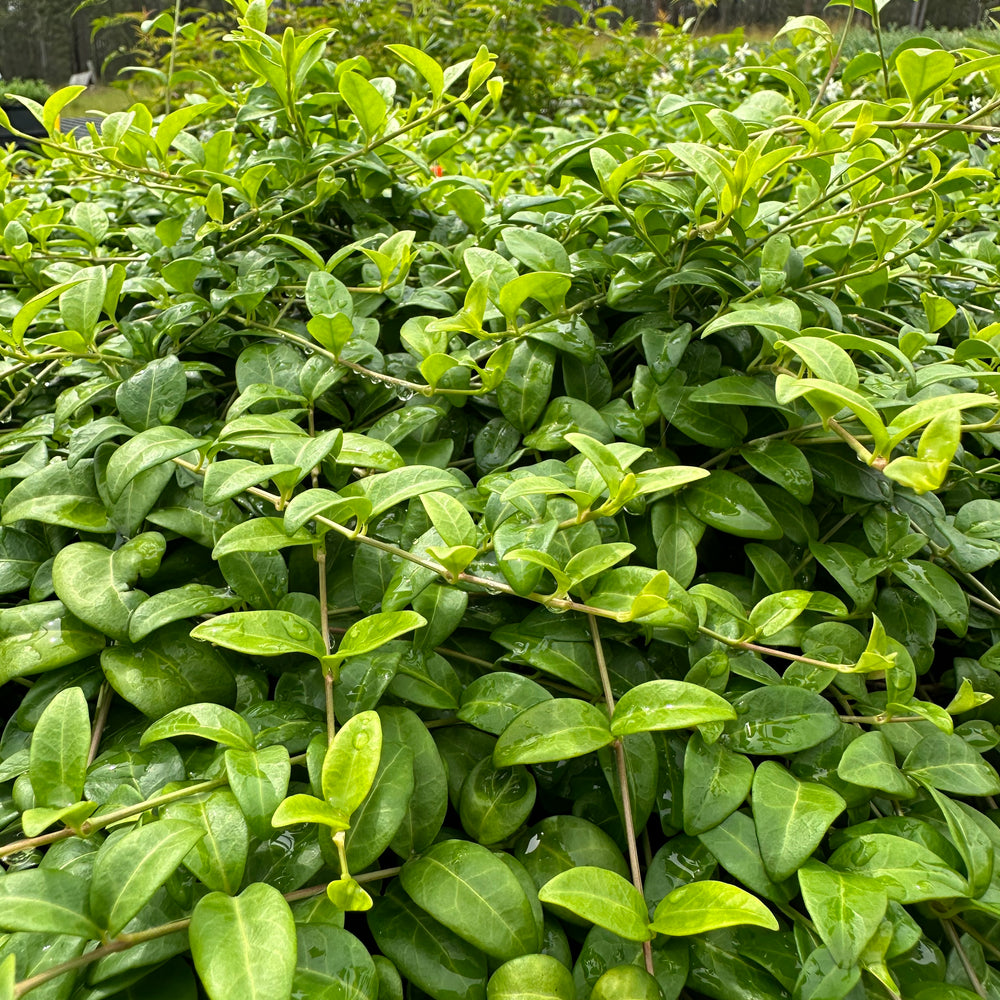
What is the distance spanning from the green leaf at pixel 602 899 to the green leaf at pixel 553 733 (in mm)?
89

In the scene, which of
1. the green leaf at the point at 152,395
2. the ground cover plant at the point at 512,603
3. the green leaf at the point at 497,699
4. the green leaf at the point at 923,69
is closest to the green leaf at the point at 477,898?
the ground cover plant at the point at 512,603

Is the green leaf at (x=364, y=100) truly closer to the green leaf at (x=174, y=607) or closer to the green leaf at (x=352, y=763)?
the green leaf at (x=174, y=607)

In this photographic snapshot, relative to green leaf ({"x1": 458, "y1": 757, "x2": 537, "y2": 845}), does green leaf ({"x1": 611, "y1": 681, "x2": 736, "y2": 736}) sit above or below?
above

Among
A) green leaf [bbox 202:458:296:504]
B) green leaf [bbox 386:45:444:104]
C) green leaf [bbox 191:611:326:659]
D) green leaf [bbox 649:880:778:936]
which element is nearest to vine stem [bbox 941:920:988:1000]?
green leaf [bbox 649:880:778:936]

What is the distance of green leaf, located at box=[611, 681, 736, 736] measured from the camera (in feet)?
2.07

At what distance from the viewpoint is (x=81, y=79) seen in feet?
31.2

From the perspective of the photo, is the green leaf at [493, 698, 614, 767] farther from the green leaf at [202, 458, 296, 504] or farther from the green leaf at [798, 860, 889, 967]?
the green leaf at [202, 458, 296, 504]

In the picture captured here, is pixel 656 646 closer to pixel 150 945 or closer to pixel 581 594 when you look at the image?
pixel 581 594

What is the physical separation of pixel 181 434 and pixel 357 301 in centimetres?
36

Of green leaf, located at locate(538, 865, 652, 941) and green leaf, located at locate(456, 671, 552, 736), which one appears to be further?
green leaf, located at locate(456, 671, 552, 736)

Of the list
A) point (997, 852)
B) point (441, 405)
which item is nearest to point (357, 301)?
point (441, 405)

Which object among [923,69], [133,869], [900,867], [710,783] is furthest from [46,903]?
[923,69]

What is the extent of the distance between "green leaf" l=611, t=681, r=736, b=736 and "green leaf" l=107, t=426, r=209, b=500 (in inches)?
19.5

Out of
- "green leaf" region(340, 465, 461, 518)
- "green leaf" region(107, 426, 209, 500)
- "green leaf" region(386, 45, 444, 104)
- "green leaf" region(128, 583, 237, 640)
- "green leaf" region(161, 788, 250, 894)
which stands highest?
"green leaf" region(386, 45, 444, 104)
